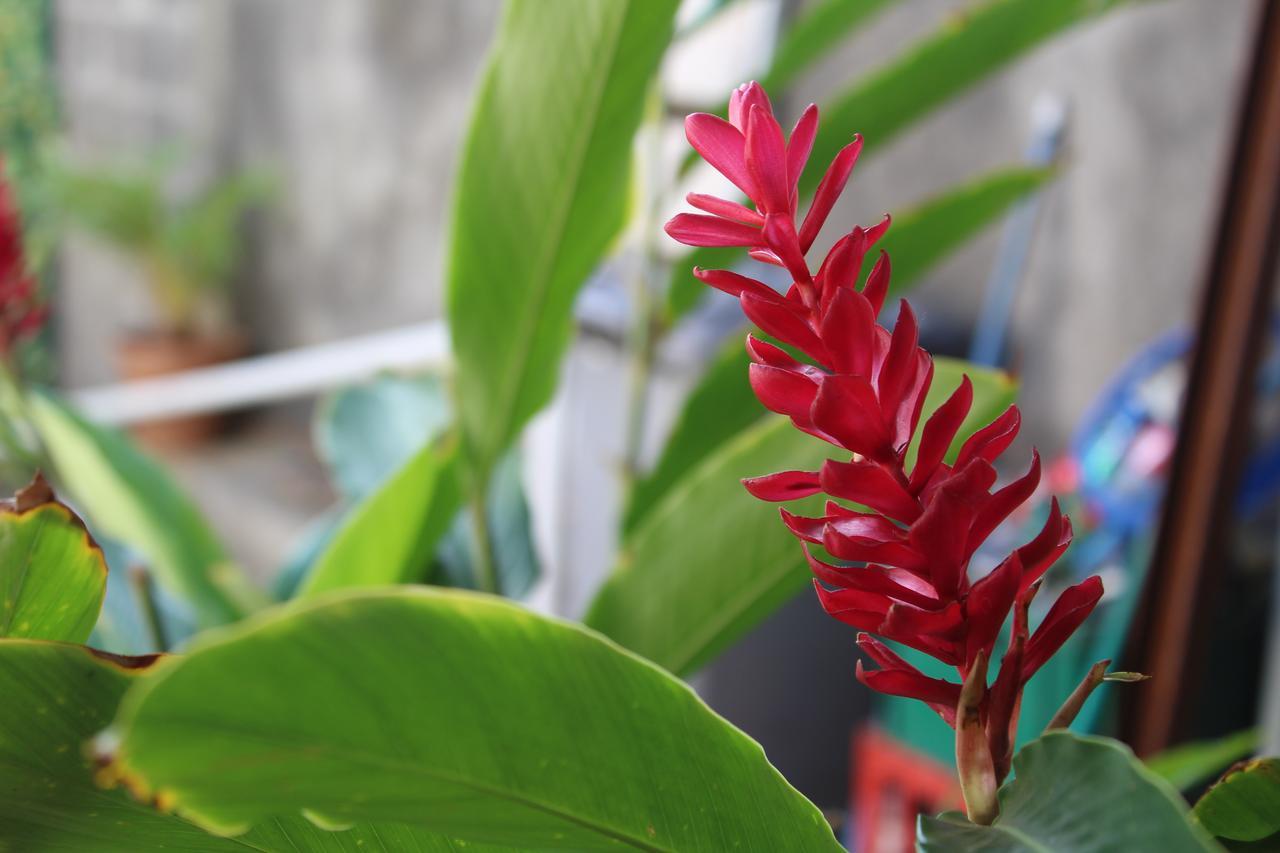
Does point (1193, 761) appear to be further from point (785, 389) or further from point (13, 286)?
point (13, 286)

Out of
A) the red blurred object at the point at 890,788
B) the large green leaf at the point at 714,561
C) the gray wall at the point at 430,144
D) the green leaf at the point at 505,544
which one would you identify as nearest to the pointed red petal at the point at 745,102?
the large green leaf at the point at 714,561

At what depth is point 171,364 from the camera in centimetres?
315

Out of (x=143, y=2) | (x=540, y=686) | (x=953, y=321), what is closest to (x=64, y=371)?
(x=143, y=2)

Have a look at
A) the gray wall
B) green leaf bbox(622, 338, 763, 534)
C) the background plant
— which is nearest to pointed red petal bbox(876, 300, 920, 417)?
green leaf bbox(622, 338, 763, 534)

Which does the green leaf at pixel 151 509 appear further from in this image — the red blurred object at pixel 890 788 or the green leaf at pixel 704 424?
the red blurred object at pixel 890 788

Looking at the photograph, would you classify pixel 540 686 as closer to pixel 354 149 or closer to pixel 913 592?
pixel 913 592

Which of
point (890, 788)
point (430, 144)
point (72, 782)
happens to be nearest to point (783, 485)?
point (72, 782)

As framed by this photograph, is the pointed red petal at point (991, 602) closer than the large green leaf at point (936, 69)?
Yes

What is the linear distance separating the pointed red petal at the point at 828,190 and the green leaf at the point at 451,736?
7 centimetres

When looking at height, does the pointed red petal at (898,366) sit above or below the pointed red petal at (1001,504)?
above

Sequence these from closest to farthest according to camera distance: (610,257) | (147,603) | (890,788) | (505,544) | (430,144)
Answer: (147,603)
(505,544)
(610,257)
(890,788)
(430,144)

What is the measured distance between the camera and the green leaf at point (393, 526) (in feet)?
1.50

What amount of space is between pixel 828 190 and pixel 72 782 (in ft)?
0.49

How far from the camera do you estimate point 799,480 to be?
17 cm
